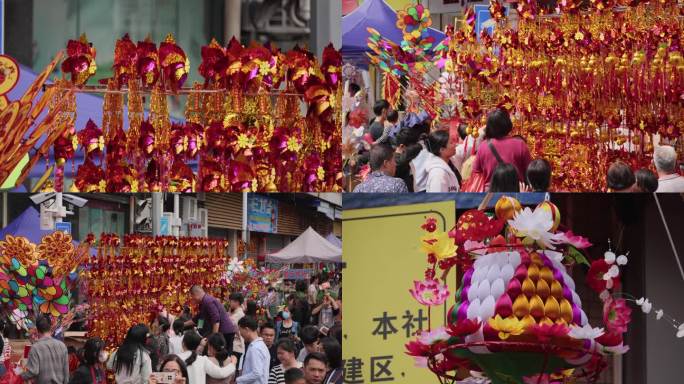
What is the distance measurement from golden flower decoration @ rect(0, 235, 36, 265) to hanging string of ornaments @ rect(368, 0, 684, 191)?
2.84 m

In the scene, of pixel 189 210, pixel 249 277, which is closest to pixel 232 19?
pixel 189 210

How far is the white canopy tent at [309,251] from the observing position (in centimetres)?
329

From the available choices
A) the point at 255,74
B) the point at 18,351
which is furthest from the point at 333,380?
the point at 255,74

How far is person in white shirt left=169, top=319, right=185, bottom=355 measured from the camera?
3326mm

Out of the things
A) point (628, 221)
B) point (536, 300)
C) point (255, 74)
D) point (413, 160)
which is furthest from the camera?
point (413, 160)

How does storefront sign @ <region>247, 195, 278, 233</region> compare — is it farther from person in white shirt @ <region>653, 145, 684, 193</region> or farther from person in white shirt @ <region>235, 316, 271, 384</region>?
person in white shirt @ <region>653, 145, 684, 193</region>

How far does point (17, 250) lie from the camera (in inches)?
134

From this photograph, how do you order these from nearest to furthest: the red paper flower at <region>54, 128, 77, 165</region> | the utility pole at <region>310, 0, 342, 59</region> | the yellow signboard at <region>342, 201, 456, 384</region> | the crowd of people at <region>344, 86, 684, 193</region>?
1. the yellow signboard at <region>342, 201, 456, 384</region>
2. the crowd of people at <region>344, 86, 684, 193</region>
3. the red paper flower at <region>54, 128, 77, 165</region>
4. the utility pole at <region>310, 0, 342, 59</region>

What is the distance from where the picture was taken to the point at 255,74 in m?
3.93

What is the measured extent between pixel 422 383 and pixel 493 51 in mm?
2907

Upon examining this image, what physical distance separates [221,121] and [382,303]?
1092 millimetres

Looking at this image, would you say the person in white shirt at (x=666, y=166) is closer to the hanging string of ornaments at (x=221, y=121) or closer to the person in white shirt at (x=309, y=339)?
the hanging string of ornaments at (x=221, y=121)

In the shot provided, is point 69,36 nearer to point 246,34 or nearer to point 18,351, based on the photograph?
point 246,34

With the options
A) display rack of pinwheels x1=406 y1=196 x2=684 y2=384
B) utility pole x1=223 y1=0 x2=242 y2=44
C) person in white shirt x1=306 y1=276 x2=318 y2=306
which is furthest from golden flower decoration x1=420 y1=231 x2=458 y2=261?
utility pole x1=223 y1=0 x2=242 y2=44
